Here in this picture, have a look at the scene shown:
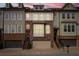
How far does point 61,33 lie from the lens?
108625 mm

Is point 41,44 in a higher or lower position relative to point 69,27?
lower

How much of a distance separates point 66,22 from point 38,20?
32 centimetres

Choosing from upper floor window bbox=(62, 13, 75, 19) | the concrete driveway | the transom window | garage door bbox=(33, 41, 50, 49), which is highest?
upper floor window bbox=(62, 13, 75, 19)

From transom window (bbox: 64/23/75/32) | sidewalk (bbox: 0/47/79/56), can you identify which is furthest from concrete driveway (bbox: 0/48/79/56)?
transom window (bbox: 64/23/75/32)

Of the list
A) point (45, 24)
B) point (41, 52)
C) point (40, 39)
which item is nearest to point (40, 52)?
point (41, 52)

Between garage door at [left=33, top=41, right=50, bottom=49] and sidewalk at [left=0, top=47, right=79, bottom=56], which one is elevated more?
garage door at [left=33, top=41, right=50, bottom=49]

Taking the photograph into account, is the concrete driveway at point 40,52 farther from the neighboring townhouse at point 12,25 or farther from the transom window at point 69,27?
the transom window at point 69,27

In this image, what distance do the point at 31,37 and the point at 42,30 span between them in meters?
0.16

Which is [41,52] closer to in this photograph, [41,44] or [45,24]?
[41,44]

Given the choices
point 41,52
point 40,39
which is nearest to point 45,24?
point 40,39

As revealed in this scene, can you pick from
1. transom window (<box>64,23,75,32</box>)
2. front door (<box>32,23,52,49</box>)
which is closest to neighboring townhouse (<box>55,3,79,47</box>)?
transom window (<box>64,23,75,32</box>)

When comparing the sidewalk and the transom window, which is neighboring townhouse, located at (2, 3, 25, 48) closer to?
the sidewalk

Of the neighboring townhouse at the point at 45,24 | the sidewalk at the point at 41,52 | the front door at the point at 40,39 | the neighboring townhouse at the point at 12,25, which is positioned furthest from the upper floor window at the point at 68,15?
the neighboring townhouse at the point at 12,25

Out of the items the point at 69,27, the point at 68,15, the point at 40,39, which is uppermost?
the point at 68,15
